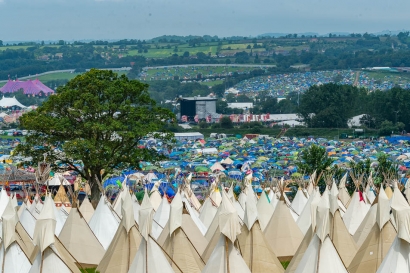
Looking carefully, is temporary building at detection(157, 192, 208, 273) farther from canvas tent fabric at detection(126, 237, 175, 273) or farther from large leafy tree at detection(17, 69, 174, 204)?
large leafy tree at detection(17, 69, 174, 204)

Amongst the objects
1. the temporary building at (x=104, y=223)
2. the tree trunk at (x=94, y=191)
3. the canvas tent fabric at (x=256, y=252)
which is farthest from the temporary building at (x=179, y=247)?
the tree trunk at (x=94, y=191)

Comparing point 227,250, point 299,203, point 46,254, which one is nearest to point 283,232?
point 299,203

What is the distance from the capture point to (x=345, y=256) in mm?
29547

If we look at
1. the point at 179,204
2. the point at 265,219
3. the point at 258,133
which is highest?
the point at 179,204

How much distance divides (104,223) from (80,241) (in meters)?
1.64

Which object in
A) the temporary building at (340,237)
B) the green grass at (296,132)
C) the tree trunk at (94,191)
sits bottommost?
the green grass at (296,132)

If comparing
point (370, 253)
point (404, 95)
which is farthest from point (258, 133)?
point (370, 253)

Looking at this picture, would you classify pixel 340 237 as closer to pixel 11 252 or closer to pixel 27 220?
pixel 11 252

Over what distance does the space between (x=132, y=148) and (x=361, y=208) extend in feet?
40.8

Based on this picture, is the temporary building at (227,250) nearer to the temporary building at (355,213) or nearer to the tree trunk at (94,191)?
the temporary building at (355,213)

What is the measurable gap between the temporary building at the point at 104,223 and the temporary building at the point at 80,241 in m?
0.68

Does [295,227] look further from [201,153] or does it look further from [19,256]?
[201,153]

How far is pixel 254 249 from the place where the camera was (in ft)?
93.8

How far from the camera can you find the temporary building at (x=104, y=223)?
34000 mm
